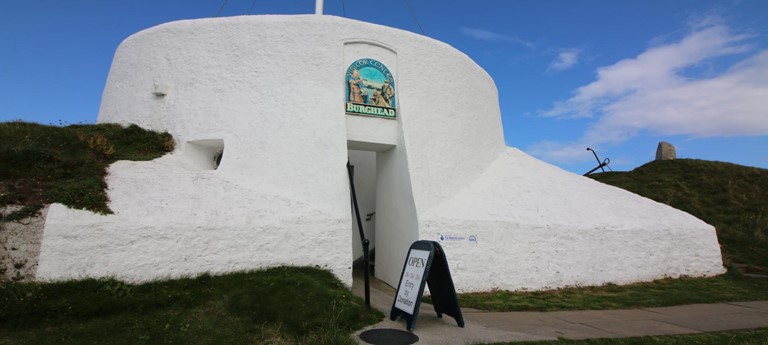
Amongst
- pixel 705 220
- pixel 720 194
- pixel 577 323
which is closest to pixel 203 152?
pixel 577 323

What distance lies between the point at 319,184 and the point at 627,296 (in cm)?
690

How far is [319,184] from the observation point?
369 inches

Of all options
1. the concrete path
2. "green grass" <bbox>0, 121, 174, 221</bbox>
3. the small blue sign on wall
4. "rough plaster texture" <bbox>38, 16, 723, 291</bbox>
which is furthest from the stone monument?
"green grass" <bbox>0, 121, 174, 221</bbox>

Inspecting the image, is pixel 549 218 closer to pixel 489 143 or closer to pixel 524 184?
pixel 524 184

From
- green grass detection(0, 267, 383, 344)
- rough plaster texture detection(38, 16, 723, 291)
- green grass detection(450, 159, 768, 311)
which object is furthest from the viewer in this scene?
green grass detection(450, 159, 768, 311)

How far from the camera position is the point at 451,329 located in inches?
270

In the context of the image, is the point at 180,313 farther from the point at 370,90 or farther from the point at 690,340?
the point at 690,340

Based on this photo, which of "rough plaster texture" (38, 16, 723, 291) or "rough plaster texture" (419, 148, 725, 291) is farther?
"rough plaster texture" (419, 148, 725, 291)

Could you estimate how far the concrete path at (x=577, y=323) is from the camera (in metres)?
6.54

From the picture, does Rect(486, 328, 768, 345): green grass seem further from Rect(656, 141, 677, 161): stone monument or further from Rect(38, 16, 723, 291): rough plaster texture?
Rect(656, 141, 677, 161): stone monument

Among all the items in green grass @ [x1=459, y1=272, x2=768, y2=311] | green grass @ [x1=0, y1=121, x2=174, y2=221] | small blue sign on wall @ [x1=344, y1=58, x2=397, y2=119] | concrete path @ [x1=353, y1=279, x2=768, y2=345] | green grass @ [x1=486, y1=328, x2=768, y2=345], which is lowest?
green grass @ [x1=486, y1=328, x2=768, y2=345]

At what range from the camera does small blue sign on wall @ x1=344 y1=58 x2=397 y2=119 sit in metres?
10.3

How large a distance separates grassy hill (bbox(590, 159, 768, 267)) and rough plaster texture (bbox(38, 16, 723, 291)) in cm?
427

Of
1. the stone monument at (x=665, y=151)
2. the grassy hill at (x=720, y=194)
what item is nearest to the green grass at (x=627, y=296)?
the grassy hill at (x=720, y=194)
